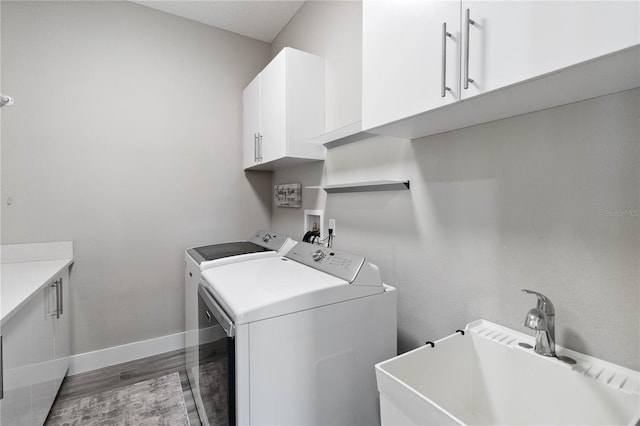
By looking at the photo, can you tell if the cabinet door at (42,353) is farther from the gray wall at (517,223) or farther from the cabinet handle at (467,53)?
the cabinet handle at (467,53)

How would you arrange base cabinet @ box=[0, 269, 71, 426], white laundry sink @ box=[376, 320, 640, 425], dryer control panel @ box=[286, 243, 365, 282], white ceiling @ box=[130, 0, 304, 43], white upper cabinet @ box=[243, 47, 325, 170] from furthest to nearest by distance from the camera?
1. white ceiling @ box=[130, 0, 304, 43]
2. white upper cabinet @ box=[243, 47, 325, 170]
3. dryer control panel @ box=[286, 243, 365, 282]
4. base cabinet @ box=[0, 269, 71, 426]
5. white laundry sink @ box=[376, 320, 640, 425]

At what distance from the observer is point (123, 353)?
2332mm

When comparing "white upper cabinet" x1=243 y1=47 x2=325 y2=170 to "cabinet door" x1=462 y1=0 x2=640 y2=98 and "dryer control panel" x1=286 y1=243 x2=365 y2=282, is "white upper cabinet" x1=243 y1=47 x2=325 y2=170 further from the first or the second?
"cabinet door" x1=462 y1=0 x2=640 y2=98

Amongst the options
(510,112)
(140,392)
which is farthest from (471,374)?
(140,392)

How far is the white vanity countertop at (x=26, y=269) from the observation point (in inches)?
48.8

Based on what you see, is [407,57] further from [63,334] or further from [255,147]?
[63,334]

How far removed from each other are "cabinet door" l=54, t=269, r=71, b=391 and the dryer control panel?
1.52 metres

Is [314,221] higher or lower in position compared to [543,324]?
higher

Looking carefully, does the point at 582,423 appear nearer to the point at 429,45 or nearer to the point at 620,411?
the point at 620,411

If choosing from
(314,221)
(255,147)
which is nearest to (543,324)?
(314,221)

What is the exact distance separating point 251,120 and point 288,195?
0.71m

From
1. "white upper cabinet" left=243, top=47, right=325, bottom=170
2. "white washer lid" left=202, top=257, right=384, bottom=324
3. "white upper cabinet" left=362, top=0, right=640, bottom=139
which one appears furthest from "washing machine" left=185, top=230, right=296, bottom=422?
"white upper cabinet" left=362, top=0, right=640, bottom=139

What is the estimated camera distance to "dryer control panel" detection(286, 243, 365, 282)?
1.30 metres

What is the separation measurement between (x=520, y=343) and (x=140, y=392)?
2258 mm
